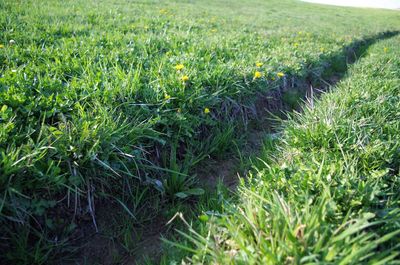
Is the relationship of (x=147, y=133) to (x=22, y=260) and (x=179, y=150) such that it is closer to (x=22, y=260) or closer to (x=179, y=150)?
(x=179, y=150)

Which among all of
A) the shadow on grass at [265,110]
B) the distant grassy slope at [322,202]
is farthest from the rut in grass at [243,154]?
the distant grassy slope at [322,202]

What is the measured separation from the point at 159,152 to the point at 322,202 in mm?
1479

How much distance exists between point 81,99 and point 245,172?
63.8 inches

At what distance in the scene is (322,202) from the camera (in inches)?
58.5

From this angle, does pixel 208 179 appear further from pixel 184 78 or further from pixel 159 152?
pixel 184 78

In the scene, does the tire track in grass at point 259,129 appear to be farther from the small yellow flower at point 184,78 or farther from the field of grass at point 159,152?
the small yellow flower at point 184,78

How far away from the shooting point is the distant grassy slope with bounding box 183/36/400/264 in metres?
1.34

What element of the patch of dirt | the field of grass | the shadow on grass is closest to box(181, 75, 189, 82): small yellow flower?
the field of grass

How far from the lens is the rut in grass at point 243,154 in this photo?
6.66 ft

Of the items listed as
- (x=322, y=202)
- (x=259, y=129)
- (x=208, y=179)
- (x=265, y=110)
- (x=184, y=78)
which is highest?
(x=184, y=78)

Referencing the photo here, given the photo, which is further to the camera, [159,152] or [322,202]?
[159,152]

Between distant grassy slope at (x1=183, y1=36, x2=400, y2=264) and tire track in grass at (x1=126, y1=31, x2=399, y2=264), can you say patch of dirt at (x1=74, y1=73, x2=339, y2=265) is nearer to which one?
tire track in grass at (x1=126, y1=31, x2=399, y2=264)

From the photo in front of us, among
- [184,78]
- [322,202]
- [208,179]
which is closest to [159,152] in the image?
[208,179]

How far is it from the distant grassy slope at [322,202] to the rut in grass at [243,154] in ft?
0.86
